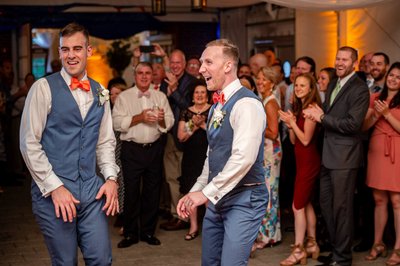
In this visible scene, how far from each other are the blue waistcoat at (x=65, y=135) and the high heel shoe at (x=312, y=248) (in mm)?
2938

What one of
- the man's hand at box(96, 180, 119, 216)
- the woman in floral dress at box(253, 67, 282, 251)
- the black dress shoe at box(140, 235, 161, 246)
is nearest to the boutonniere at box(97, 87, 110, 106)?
the man's hand at box(96, 180, 119, 216)

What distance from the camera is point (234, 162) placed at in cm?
357

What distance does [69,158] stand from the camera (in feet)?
12.3

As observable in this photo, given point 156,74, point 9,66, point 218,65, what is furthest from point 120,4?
point 218,65

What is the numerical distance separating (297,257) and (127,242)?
1.76m

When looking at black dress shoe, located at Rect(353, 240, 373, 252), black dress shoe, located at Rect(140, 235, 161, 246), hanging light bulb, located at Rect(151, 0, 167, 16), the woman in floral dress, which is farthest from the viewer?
hanging light bulb, located at Rect(151, 0, 167, 16)

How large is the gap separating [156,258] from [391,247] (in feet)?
7.58

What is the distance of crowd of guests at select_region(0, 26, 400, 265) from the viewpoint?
563 centimetres

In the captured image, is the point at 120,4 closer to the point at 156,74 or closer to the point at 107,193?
the point at 156,74

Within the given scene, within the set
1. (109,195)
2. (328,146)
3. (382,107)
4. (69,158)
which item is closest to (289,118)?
(328,146)

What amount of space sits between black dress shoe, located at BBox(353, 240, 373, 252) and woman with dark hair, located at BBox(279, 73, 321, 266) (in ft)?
1.70

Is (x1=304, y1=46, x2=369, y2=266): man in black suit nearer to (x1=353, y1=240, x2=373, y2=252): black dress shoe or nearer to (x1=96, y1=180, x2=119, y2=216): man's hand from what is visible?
(x1=353, y1=240, x2=373, y2=252): black dress shoe

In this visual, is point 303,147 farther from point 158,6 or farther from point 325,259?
point 158,6

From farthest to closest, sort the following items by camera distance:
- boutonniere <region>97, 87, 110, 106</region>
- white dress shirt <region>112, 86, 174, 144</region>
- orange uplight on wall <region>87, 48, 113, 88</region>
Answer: orange uplight on wall <region>87, 48, 113, 88</region>, white dress shirt <region>112, 86, 174, 144</region>, boutonniere <region>97, 87, 110, 106</region>
